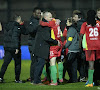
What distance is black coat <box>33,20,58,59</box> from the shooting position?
30.0 ft

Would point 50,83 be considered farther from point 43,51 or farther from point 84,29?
point 84,29

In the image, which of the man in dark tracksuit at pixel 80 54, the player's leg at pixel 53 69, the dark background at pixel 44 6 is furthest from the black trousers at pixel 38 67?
the dark background at pixel 44 6

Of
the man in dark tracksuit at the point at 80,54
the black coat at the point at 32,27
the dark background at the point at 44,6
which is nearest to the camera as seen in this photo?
the black coat at the point at 32,27

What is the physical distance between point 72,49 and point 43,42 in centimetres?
121

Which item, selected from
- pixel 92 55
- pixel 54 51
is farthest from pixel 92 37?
pixel 54 51

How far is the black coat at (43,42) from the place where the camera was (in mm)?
9156

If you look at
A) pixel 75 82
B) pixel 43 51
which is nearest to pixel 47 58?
pixel 43 51

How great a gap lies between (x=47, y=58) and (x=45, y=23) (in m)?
0.83

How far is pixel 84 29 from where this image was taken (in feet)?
29.9

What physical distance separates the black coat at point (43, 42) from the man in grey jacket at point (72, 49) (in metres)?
0.74

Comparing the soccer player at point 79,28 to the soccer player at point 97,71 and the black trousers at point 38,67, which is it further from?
the black trousers at point 38,67

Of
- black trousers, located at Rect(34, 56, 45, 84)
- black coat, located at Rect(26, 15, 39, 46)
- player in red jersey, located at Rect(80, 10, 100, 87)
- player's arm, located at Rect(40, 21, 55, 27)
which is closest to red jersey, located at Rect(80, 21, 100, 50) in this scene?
player in red jersey, located at Rect(80, 10, 100, 87)

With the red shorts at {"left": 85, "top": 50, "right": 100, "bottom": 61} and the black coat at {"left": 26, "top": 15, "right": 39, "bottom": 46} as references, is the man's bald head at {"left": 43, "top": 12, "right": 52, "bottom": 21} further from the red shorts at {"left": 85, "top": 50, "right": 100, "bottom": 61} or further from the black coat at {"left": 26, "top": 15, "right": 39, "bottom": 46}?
the red shorts at {"left": 85, "top": 50, "right": 100, "bottom": 61}

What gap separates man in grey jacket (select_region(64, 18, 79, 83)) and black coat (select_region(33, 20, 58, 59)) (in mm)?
741
